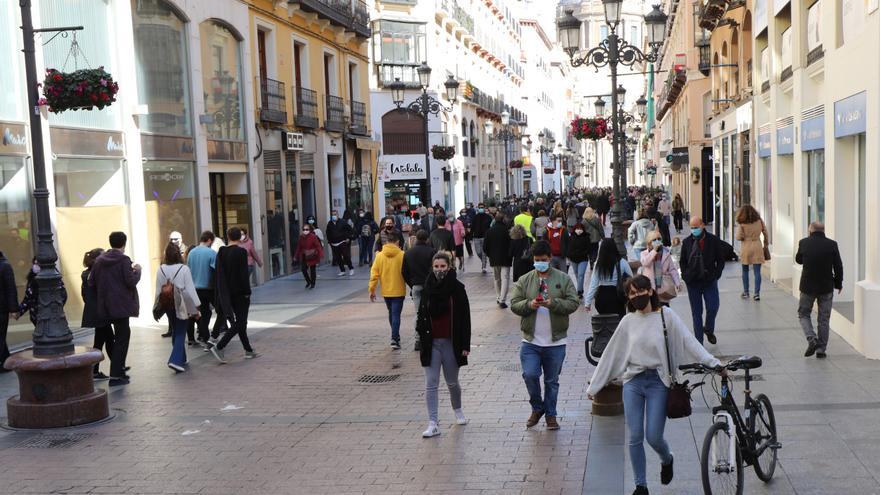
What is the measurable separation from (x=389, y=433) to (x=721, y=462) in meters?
3.64

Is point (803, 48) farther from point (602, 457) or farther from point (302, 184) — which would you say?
point (302, 184)

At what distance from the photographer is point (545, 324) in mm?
8750

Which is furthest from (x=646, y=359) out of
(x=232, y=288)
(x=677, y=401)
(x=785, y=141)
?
(x=785, y=141)

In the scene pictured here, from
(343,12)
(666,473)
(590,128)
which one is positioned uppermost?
(343,12)

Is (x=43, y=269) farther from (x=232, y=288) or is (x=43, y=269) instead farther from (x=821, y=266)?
(x=821, y=266)

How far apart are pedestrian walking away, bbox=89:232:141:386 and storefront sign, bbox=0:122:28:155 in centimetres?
339

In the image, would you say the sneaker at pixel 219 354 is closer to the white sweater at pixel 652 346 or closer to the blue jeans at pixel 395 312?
the blue jeans at pixel 395 312

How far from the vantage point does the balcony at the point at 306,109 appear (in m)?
27.1

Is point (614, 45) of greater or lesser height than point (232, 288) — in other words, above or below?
above

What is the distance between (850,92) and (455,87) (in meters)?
19.2

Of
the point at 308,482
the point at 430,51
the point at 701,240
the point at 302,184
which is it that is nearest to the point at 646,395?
the point at 308,482

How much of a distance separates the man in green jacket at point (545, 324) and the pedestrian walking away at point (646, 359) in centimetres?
194

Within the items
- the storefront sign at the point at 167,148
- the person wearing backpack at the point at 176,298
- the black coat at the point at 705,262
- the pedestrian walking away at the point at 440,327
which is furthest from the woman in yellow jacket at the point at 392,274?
the storefront sign at the point at 167,148

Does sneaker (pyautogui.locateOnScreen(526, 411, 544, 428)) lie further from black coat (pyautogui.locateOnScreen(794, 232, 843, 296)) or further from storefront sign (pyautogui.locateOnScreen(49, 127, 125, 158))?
storefront sign (pyautogui.locateOnScreen(49, 127, 125, 158))
